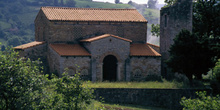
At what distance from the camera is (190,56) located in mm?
36781

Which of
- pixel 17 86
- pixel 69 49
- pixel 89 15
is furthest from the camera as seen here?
pixel 89 15

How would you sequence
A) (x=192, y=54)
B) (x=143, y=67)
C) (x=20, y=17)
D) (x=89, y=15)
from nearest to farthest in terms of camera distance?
(x=192, y=54), (x=143, y=67), (x=89, y=15), (x=20, y=17)

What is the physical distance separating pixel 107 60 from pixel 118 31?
4678 mm

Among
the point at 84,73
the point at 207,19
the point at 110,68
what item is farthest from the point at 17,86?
the point at 207,19

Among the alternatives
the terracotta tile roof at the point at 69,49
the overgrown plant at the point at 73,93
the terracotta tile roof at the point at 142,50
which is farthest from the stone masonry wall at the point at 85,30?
the overgrown plant at the point at 73,93

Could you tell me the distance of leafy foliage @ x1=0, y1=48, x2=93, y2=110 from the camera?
63.1ft

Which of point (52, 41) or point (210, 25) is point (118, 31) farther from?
point (210, 25)

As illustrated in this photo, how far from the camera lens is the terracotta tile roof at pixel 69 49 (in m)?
39.0

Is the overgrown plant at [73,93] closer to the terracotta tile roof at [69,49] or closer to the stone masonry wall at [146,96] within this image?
the stone masonry wall at [146,96]

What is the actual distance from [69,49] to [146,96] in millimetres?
11322

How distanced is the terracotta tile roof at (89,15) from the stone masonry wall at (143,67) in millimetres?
5983

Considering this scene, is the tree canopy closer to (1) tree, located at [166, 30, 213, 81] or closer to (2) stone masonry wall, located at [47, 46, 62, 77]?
(1) tree, located at [166, 30, 213, 81]

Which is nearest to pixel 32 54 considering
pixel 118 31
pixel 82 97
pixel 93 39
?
pixel 93 39

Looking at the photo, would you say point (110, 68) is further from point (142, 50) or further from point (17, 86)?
point (17, 86)
